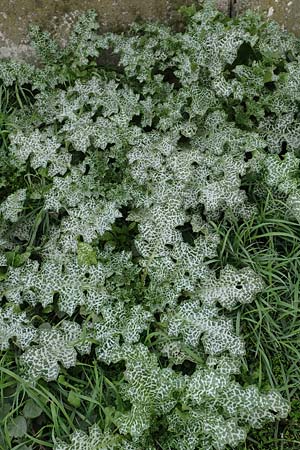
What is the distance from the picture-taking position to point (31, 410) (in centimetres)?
202

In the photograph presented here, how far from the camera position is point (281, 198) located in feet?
7.76

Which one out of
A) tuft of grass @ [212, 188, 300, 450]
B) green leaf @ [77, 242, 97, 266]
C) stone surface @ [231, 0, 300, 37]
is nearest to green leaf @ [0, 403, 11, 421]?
green leaf @ [77, 242, 97, 266]

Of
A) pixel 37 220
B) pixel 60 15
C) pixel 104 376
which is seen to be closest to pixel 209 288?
pixel 104 376

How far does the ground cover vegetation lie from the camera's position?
1.99 m

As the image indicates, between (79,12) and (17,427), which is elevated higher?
(79,12)

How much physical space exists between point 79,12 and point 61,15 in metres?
0.08

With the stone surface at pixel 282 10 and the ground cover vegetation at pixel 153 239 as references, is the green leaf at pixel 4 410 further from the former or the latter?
the stone surface at pixel 282 10

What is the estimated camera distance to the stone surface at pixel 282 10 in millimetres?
2623

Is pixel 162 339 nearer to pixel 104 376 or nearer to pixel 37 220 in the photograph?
pixel 104 376

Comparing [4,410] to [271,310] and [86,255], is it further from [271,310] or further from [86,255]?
[271,310]

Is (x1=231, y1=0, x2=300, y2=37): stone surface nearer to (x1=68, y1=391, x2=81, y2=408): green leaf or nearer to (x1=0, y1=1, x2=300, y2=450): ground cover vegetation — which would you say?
(x1=0, y1=1, x2=300, y2=450): ground cover vegetation

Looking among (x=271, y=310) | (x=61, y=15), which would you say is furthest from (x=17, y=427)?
(x=61, y=15)

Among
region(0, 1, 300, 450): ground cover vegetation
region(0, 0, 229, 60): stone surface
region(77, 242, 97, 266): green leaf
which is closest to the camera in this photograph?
region(0, 1, 300, 450): ground cover vegetation

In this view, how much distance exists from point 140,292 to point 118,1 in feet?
4.11
